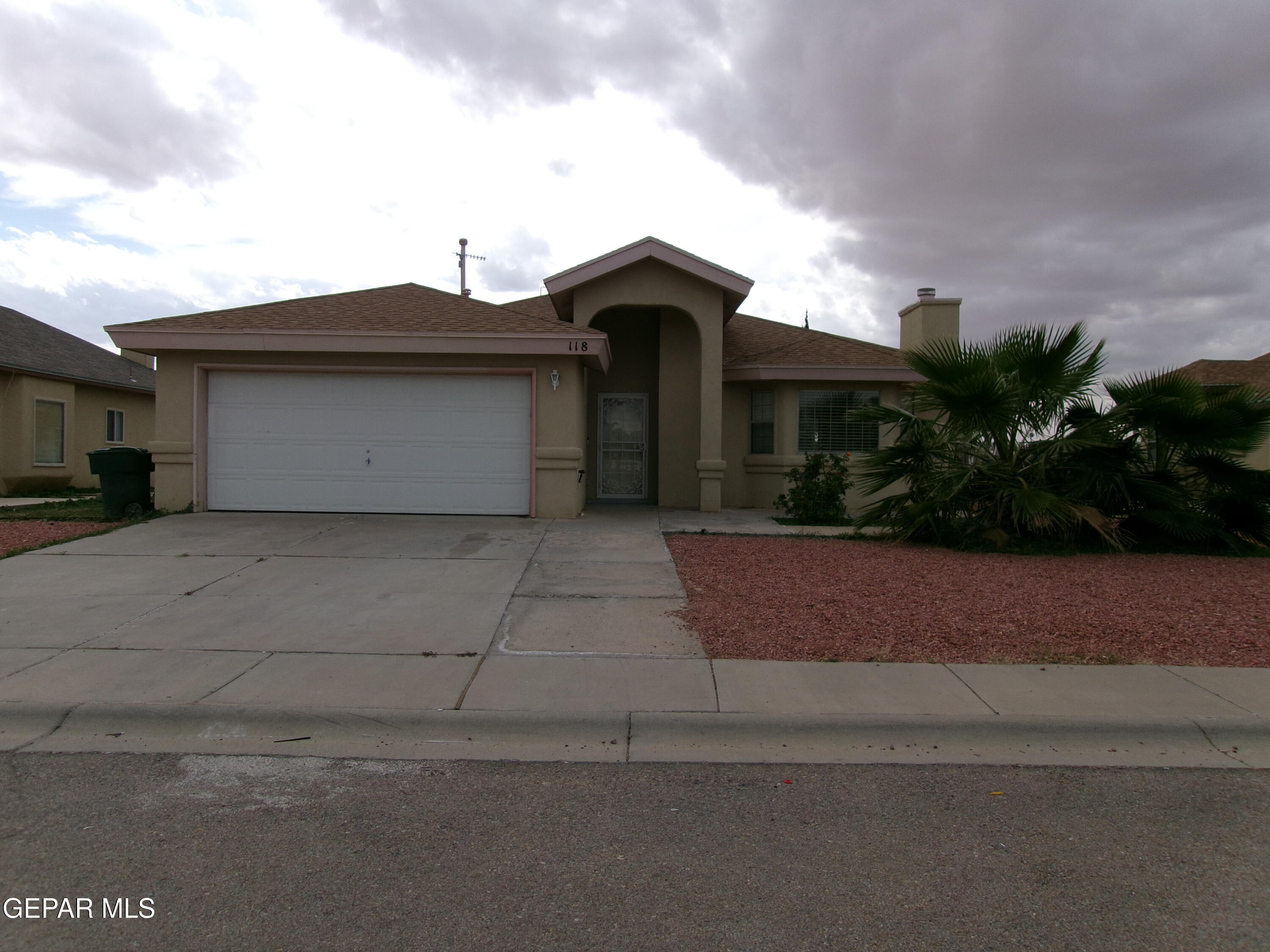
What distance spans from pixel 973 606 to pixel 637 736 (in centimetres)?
427

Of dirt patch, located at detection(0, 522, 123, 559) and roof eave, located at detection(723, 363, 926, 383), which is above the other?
roof eave, located at detection(723, 363, 926, 383)

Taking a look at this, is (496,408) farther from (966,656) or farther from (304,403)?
(966,656)

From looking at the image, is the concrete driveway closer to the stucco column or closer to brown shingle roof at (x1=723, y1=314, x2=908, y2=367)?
the stucco column

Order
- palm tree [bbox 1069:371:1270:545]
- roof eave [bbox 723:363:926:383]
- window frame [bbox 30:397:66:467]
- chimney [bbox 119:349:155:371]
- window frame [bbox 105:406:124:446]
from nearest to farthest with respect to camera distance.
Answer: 1. palm tree [bbox 1069:371:1270:545]
2. roof eave [bbox 723:363:926:383]
3. window frame [bbox 30:397:66:467]
4. window frame [bbox 105:406:124:446]
5. chimney [bbox 119:349:155:371]

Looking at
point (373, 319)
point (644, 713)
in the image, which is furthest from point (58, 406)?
point (644, 713)

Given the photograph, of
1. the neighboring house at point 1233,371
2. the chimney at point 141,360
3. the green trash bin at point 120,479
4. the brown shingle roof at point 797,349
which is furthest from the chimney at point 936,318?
the chimney at point 141,360

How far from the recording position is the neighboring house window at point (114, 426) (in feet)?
70.1

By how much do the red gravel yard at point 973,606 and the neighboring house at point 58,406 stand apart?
15.2 metres

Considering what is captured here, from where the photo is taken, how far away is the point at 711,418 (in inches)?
600

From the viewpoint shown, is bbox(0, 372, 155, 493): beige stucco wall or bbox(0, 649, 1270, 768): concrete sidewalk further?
bbox(0, 372, 155, 493): beige stucco wall

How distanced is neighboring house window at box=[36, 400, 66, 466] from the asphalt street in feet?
56.0

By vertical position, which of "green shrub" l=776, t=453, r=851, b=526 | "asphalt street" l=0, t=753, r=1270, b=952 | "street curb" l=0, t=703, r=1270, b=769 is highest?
"green shrub" l=776, t=453, r=851, b=526

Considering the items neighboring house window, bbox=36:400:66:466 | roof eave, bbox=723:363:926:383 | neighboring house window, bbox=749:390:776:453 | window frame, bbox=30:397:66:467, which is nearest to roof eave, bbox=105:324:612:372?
roof eave, bbox=723:363:926:383

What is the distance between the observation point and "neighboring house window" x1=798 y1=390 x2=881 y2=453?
53.2ft
